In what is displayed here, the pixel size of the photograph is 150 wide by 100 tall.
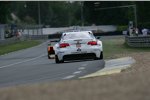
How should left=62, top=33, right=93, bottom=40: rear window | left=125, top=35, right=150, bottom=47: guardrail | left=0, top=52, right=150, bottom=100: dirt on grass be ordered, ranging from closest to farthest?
left=0, top=52, right=150, bottom=100: dirt on grass < left=62, top=33, right=93, bottom=40: rear window < left=125, top=35, right=150, bottom=47: guardrail

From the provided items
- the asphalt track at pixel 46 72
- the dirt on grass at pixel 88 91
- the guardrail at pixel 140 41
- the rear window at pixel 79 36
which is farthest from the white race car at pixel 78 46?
the guardrail at pixel 140 41

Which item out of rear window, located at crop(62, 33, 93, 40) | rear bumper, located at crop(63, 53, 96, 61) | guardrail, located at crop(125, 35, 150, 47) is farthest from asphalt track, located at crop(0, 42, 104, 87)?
guardrail, located at crop(125, 35, 150, 47)

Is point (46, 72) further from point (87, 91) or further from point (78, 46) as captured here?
point (87, 91)

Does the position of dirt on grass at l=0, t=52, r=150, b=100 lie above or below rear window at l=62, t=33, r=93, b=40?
above

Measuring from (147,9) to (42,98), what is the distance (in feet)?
426

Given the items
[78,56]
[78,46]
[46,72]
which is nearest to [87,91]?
[46,72]

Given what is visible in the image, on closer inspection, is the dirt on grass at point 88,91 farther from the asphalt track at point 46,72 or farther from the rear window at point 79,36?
the rear window at point 79,36

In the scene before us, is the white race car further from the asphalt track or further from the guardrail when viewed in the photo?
the guardrail

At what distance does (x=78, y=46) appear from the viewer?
19688mm

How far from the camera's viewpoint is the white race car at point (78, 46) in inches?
778

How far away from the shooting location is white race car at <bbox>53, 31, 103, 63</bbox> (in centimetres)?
1977

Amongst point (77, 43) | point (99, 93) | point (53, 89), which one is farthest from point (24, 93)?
point (77, 43)

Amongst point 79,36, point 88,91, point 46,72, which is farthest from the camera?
point 79,36

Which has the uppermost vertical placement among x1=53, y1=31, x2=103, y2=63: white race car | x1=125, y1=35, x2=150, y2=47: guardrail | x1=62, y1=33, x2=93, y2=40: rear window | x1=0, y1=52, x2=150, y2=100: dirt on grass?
x1=0, y1=52, x2=150, y2=100: dirt on grass
